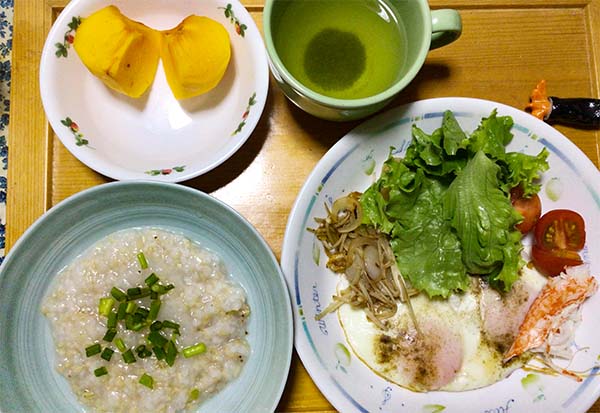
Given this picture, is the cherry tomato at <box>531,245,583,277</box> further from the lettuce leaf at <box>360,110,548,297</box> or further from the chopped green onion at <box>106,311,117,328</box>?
the chopped green onion at <box>106,311,117,328</box>

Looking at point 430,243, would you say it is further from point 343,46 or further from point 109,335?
point 109,335

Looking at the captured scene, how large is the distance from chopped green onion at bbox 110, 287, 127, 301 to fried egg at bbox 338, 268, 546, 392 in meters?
0.58

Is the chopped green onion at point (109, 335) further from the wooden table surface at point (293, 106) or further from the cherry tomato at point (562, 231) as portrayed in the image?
the cherry tomato at point (562, 231)

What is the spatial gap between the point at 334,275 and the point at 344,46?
626mm

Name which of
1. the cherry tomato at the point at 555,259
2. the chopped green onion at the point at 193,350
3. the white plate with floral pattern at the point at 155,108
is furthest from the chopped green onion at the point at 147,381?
the cherry tomato at the point at 555,259

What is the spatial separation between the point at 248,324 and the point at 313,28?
81 centimetres

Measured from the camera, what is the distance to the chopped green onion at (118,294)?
1383 mm

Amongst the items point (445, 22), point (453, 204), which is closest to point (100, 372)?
point (453, 204)

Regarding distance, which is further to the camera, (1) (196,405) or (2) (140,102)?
(2) (140,102)

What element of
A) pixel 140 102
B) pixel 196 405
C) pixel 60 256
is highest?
pixel 140 102

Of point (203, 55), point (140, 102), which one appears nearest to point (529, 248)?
point (203, 55)

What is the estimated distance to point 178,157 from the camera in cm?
150

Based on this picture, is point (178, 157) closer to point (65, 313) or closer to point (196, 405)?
point (65, 313)

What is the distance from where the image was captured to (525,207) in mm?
1492
